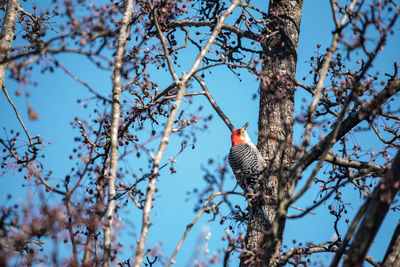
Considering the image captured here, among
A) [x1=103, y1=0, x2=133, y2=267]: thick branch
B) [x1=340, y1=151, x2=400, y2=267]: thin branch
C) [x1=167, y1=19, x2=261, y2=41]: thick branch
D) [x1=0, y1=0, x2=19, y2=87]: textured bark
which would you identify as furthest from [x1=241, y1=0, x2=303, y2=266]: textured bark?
[x1=0, y1=0, x2=19, y2=87]: textured bark

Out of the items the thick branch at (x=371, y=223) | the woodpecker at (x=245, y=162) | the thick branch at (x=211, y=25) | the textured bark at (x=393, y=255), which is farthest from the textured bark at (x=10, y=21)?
the textured bark at (x=393, y=255)

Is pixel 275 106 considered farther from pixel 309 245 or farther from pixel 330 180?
pixel 309 245

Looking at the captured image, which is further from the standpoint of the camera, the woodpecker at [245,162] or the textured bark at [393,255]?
the woodpecker at [245,162]

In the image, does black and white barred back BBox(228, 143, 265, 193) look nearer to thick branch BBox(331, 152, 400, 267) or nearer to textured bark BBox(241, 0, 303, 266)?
textured bark BBox(241, 0, 303, 266)

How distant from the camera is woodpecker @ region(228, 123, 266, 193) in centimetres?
645

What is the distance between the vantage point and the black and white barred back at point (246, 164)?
6.46 meters

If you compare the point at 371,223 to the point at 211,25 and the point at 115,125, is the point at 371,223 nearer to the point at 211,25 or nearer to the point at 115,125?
the point at 115,125

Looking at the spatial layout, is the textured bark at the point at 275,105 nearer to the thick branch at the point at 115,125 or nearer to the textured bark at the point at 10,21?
the thick branch at the point at 115,125

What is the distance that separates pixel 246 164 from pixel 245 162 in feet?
0.49

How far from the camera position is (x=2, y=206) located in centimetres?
343

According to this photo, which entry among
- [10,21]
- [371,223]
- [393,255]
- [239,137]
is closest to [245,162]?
[239,137]

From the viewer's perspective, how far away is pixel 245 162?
7.55 metres

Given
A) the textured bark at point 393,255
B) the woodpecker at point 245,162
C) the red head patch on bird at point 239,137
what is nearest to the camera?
the textured bark at point 393,255

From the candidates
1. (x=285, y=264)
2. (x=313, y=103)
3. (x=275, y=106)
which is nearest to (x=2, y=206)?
(x=313, y=103)
